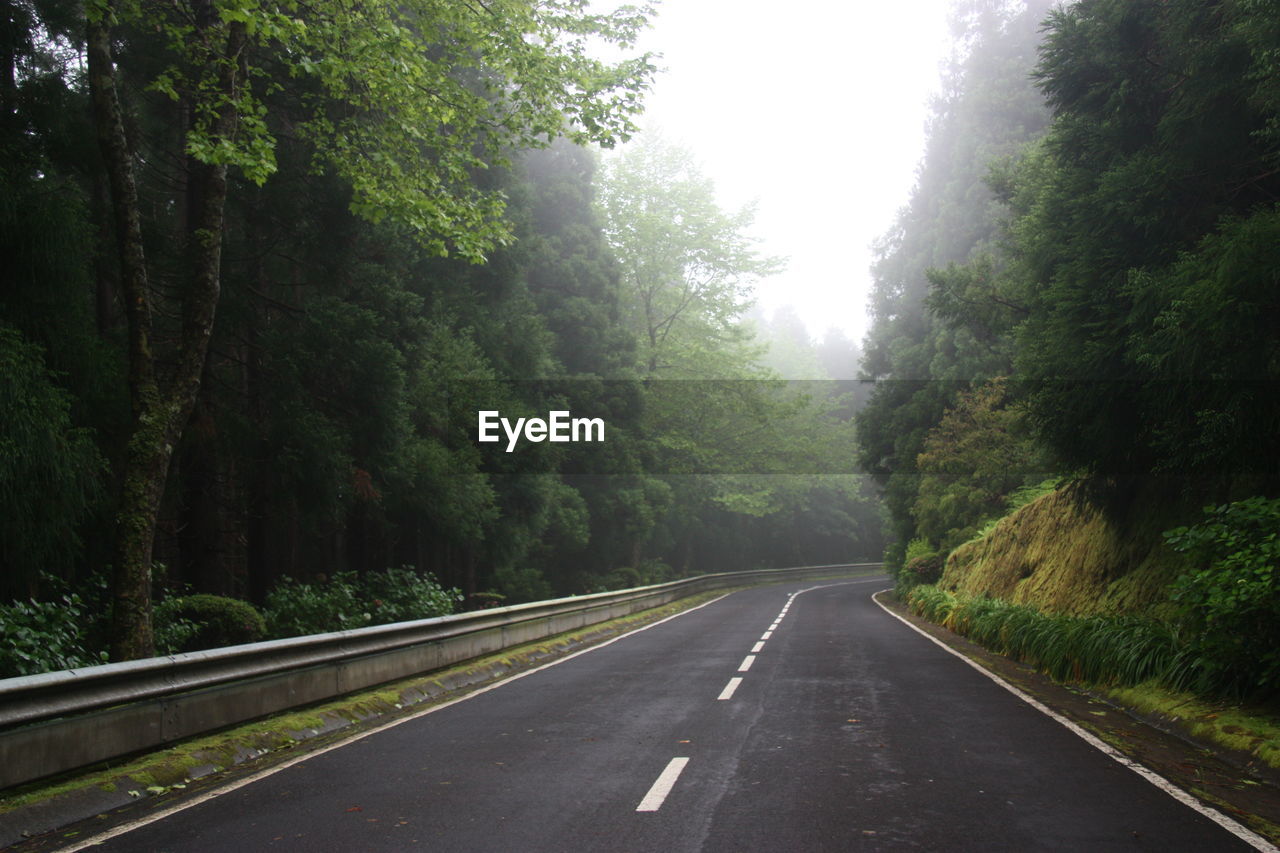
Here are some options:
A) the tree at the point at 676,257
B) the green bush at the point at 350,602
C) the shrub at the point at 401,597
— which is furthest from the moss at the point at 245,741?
the tree at the point at 676,257

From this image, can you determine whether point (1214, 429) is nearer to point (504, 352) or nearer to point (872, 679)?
point (872, 679)

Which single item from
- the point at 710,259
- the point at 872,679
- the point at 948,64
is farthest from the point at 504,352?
the point at 948,64

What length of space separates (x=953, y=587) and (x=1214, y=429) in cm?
1572

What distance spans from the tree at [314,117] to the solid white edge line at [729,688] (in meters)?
5.99

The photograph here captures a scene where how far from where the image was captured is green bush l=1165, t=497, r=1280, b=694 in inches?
296

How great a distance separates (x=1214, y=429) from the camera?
29.4 feet

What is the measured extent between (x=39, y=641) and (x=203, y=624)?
2.12 metres

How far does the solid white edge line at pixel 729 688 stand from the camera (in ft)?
33.5

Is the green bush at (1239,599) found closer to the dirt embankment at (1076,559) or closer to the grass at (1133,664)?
the grass at (1133,664)

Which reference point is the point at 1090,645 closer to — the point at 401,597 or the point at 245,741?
the point at 245,741

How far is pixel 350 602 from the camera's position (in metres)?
14.4

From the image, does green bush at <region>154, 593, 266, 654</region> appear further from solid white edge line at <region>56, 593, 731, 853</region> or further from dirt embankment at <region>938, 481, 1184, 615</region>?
dirt embankment at <region>938, 481, 1184, 615</region>

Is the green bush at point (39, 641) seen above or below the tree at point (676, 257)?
below

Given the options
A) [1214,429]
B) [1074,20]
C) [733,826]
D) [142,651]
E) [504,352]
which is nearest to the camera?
[733,826]
